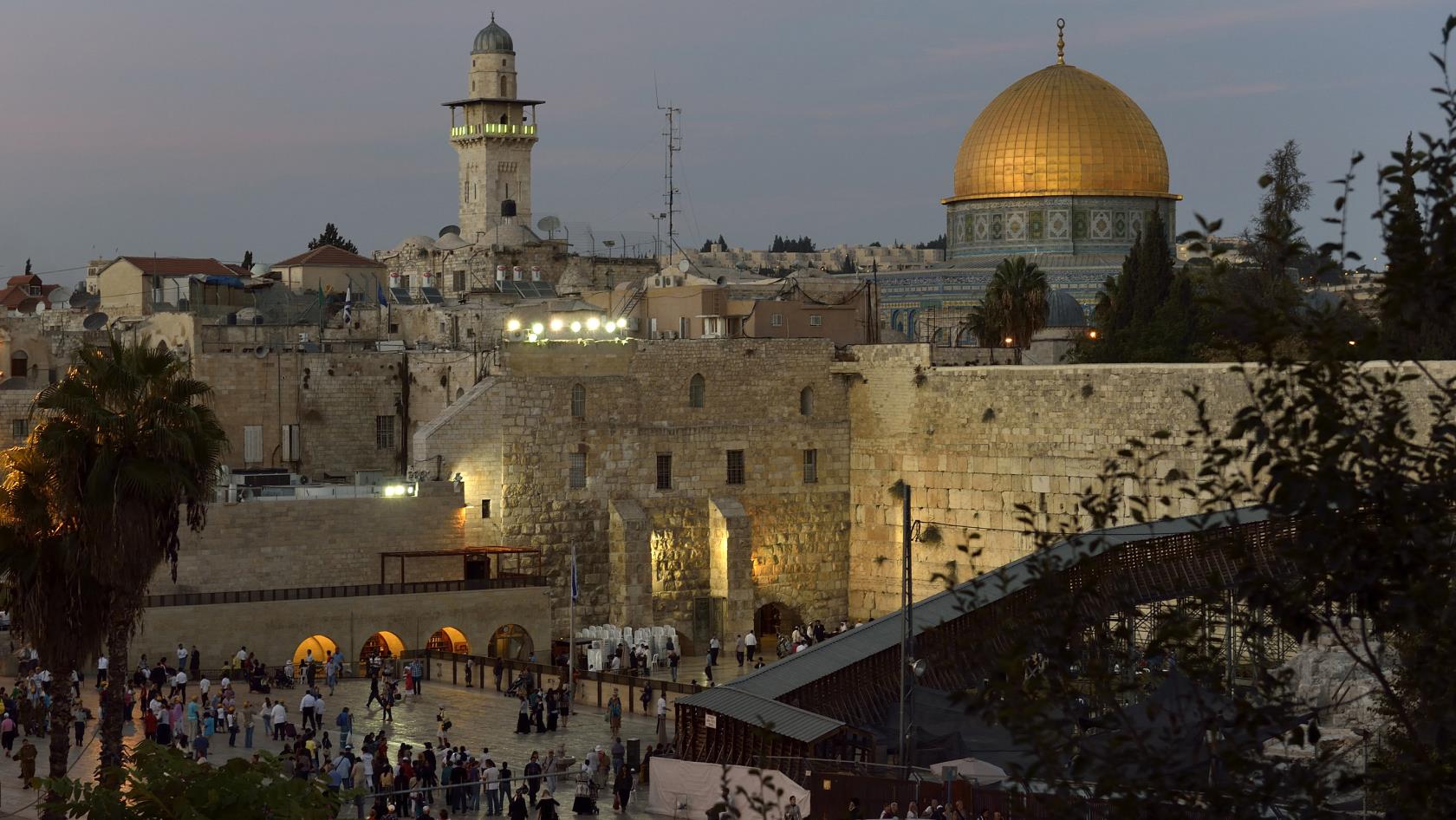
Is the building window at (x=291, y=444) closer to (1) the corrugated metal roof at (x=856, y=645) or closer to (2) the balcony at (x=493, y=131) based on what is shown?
(1) the corrugated metal roof at (x=856, y=645)

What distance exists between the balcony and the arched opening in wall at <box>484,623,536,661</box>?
27.0 m

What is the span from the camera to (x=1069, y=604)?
8.95 meters

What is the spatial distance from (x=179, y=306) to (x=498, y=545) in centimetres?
1482

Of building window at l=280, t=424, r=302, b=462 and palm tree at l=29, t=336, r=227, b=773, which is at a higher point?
building window at l=280, t=424, r=302, b=462

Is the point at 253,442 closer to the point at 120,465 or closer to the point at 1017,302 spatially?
the point at 1017,302

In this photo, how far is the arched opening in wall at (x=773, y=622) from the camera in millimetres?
37156

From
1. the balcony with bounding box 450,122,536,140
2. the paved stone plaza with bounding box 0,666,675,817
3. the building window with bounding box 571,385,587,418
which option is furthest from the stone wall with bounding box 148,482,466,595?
the balcony with bounding box 450,122,536,140

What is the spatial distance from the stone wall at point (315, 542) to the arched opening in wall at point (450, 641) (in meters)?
1.37

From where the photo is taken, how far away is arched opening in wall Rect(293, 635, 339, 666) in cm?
3180

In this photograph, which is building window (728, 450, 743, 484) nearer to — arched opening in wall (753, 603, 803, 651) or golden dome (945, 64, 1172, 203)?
arched opening in wall (753, 603, 803, 651)

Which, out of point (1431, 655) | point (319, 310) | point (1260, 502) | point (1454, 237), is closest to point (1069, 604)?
point (1260, 502)

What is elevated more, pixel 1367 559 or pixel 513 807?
pixel 1367 559

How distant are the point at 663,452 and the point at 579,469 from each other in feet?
5.52

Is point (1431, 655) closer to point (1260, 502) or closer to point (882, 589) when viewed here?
point (1260, 502)
